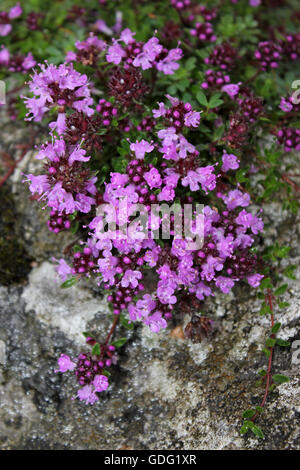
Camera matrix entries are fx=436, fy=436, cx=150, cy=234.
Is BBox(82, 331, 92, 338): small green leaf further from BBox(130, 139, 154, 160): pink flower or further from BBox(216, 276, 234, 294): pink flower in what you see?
BBox(130, 139, 154, 160): pink flower

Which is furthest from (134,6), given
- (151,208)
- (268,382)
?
(268,382)

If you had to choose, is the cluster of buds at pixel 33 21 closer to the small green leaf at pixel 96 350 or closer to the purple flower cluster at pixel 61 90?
the purple flower cluster at pixel 61 90

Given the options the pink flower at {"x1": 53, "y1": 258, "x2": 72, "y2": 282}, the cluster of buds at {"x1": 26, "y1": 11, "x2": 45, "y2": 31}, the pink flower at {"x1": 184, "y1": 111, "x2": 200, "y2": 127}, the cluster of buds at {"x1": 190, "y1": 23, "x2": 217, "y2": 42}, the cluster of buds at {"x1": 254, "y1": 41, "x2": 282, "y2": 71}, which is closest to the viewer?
the pink flower at {"x1": 184, "y1": 111, "x2": 200, "y2": 127}

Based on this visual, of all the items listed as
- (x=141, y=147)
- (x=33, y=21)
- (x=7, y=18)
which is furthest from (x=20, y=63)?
(x=141, y=147)

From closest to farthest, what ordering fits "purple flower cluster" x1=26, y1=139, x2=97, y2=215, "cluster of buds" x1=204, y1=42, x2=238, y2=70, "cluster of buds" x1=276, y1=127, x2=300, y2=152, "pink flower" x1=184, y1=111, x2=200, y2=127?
1. "purple flower cluster" x1=26, y1=139, x2=97, y2=215
2. "pink flower" x1=184, y1=111, x2=200, y2=127
3. "cluster of buds" x1=276, y1=127, x2=300, y2=152
4. "cluster of buds" x1=204, y1=42, x2=238, y2=70

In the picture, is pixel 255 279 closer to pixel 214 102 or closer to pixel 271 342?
pixel 271 342

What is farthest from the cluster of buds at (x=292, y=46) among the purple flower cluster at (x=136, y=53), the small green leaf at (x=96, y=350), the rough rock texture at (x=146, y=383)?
the small green leaf at (x=96, y=350)

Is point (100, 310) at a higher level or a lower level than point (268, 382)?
higher

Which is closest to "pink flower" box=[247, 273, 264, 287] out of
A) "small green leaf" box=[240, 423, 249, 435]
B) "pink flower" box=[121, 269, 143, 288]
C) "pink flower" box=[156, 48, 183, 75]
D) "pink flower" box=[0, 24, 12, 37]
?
"pink flower" box=[121, 269, 143, 288]

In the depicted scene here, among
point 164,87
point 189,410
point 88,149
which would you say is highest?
point 164,87
